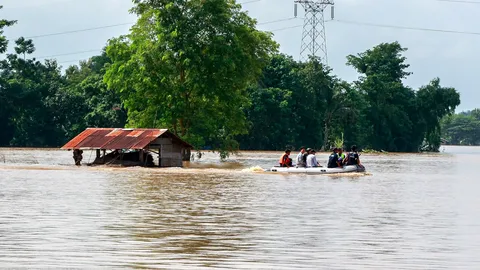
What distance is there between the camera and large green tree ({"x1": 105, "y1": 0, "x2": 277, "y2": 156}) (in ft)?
205

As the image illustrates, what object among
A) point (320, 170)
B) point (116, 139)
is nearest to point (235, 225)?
point (320, 170)

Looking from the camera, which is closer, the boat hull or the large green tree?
the boat hull

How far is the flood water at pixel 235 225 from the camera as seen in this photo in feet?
53.2

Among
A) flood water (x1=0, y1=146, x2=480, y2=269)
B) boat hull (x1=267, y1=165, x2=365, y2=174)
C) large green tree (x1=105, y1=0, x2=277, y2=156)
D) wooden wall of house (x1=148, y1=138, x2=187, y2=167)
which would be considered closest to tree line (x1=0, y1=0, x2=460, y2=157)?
large green tree (x1=105, y1=0, x2=277, y2=156)

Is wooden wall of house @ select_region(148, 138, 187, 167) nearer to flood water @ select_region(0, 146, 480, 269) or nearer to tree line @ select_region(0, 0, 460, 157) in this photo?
tree line @ select_region(0, 0, 460, 157)

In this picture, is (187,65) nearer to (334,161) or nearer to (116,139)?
(116,139)

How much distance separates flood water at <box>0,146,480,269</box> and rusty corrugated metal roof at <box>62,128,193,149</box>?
1176cm

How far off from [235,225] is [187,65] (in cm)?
4072

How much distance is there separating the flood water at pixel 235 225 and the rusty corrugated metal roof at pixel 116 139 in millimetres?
11755

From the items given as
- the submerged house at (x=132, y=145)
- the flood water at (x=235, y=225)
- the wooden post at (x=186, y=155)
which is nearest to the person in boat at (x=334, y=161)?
the flood water at (x=235, y=225)

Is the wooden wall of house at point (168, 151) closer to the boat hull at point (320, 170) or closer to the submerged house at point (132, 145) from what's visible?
the submerged house at point (132, 145)

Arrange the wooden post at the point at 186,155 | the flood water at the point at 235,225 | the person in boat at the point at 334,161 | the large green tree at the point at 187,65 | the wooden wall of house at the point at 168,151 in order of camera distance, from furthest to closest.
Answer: the wooden post at the point at 186,155 → the large green tree at the point at 187,65 → the wooden wall of house at the point at 168,151 → the person in boat at the point at 334,161 → the flood water at the point at 235,225

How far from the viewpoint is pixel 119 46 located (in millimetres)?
66062

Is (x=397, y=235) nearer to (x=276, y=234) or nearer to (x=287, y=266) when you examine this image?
(x=276, y=234)
